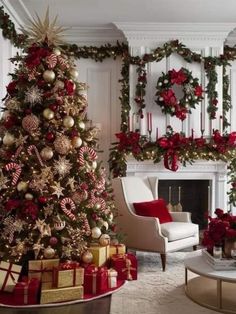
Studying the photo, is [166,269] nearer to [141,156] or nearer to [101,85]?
[141,156]

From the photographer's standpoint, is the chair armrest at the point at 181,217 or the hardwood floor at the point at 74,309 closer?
the hardwood floor at the point at 74,309

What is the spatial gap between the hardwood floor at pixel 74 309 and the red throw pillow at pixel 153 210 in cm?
145

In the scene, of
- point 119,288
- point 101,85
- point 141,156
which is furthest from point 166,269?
point 101,85

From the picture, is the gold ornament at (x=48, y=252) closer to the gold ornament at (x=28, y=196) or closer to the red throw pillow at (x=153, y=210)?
the gold ornament at (x=28, y=196)

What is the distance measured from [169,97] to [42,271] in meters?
3.37

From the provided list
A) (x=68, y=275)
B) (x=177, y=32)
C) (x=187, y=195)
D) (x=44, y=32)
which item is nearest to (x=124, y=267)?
(x=68, y=275)

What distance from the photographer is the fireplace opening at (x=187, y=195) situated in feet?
20.7

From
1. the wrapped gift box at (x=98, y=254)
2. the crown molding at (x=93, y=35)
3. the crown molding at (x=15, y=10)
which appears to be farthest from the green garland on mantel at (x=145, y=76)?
the wrapped gift box at (x=98, y=254)

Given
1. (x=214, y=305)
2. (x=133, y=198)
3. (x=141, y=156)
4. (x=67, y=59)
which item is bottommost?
(x=214, y=305)

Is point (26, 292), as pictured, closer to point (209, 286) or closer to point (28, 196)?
point (28, 196)

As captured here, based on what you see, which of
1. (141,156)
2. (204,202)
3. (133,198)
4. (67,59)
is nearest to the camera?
(67,59)

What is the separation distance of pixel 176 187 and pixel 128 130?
1194 mm

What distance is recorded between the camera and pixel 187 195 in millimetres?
6344

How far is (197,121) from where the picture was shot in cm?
612
